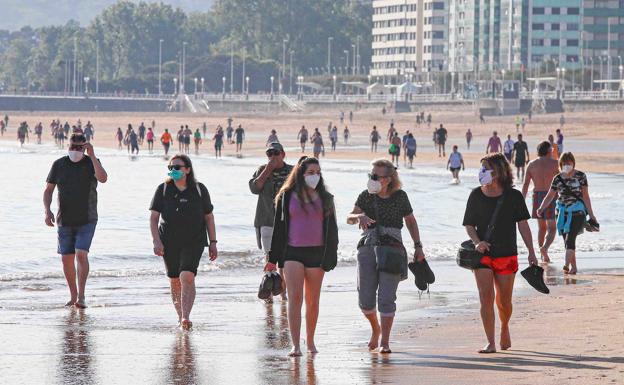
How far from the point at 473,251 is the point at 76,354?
2.49 m

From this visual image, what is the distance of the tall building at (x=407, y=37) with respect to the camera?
185250 mm

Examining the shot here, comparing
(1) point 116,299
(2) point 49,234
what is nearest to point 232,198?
(2) point 49,234

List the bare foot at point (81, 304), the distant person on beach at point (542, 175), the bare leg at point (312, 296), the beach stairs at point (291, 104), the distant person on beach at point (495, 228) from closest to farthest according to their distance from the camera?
the bare leg at point (312, 296) < the distant person on beach at point (495, 228) < the bare foot at point (81, 304) < the distant person on beach at point (542, 175) < the beach stairs at point (291, 104)

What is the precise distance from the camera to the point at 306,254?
889 cm

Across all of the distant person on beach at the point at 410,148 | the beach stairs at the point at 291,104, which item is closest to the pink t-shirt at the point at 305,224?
the distant person on beach at the point at 410,148

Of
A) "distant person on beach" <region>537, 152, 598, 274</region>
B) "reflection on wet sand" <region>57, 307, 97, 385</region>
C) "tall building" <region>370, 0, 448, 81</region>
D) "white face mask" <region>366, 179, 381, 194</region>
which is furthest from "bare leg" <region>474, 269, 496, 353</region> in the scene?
"tall building" <region>370, 0, 448, 81</region>

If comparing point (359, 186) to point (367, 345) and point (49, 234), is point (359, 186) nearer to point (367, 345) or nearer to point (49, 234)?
point (49, 234)

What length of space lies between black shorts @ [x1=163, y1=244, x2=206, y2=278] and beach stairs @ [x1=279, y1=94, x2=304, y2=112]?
123 m

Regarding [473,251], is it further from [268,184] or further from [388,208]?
[268,184]

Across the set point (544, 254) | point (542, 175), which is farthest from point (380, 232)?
point (544, 254)

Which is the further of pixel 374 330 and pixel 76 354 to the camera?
pixel 374 330

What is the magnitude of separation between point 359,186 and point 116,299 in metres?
24.1

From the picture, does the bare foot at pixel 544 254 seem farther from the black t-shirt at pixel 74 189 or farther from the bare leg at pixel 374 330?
the bare leg at pixel 374 330

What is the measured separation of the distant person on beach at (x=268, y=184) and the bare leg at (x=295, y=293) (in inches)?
94.7
